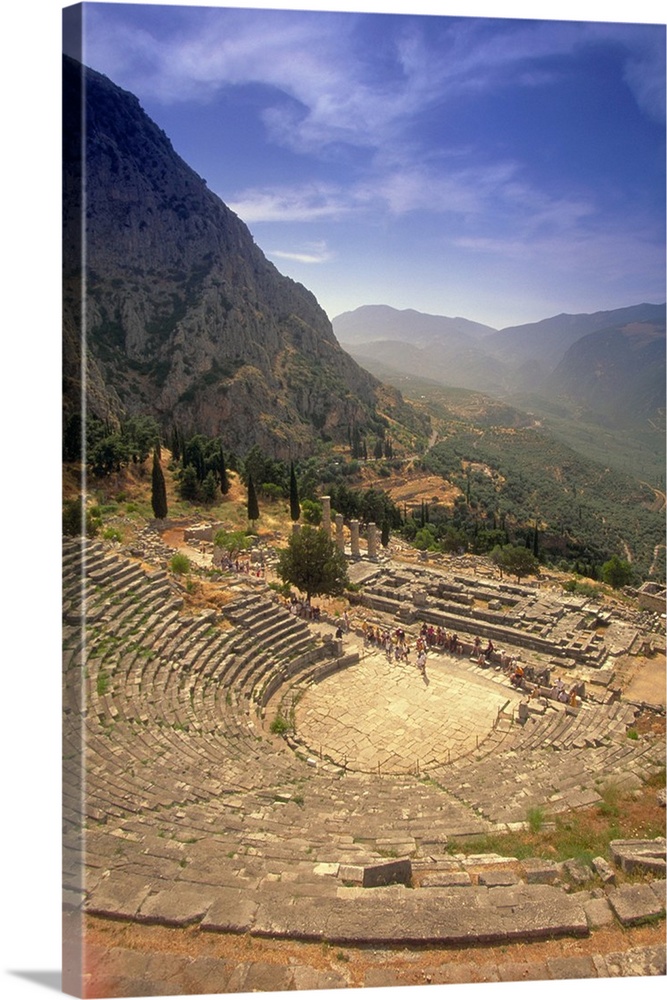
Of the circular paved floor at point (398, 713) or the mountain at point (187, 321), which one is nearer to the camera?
the circular paved floor at point (398, 713)

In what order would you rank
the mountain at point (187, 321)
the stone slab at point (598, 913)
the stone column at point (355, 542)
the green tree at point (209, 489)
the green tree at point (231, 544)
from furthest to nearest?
the mountain at point (187, 321) < the green tree at point (209, 489) < the stone column at point (355, 542) < the green tree at point (231, 544) < the stone slab at point (598, 913)

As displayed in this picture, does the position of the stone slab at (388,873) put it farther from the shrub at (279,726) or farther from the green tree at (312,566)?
the green tree at (312,566)

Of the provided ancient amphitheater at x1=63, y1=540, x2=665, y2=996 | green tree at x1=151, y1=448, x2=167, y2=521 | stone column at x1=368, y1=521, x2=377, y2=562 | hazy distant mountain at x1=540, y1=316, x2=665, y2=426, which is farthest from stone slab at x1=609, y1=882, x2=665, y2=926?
hazy distant mountain at x1=540, y1=316, x2=665, y2=426

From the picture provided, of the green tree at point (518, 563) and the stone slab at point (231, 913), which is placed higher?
the stone slab at point (231, 913)

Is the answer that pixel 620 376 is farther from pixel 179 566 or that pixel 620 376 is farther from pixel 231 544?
pixel 179 566

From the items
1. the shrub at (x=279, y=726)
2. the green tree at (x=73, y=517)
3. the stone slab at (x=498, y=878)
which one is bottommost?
the shrub at (x=279, y=726)

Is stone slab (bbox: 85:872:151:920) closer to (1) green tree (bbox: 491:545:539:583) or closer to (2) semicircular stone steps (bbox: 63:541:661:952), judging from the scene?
(2) semicircular stone steps (bbox: 63:541:661:952)

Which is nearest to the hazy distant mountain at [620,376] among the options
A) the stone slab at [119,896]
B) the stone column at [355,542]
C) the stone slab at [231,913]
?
the stone column at [355,542]

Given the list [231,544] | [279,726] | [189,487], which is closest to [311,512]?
[189,487]

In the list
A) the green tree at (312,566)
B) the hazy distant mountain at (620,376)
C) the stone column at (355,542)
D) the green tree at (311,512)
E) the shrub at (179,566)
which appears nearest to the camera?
the shrub at (179,566)
